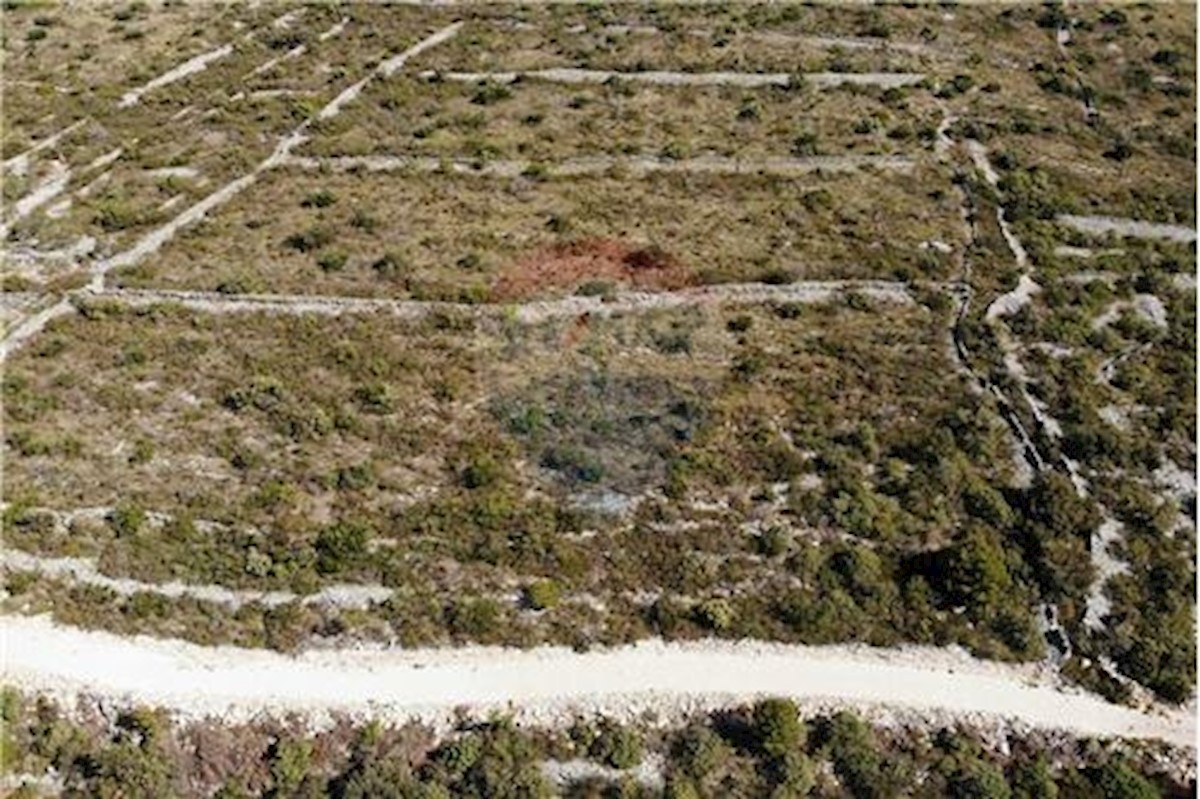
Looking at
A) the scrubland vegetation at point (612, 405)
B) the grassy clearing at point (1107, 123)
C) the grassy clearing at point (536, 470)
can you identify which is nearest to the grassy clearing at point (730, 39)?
A: the scrubland vegetation at point (612, 405)

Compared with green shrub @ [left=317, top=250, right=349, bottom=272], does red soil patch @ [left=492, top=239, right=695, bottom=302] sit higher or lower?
lower

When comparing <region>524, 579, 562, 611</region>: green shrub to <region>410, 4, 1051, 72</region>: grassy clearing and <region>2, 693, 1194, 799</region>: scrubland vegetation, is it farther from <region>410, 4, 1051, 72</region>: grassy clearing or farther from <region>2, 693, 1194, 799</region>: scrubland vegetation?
<region>410, 4, 1051, 72</region>: grassy clearing

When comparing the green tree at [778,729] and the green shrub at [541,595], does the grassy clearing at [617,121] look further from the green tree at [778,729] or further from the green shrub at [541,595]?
the green tree at [778,729]

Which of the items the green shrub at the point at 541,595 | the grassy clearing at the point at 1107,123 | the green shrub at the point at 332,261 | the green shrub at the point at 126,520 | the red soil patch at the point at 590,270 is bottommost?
the grassy clearing at the point at 1107,123

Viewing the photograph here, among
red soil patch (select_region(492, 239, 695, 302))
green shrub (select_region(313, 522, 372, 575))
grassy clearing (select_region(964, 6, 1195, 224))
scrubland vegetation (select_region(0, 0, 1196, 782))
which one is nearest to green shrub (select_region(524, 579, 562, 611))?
scrubland vegetation (select_region(0, 0, 1196, 782))

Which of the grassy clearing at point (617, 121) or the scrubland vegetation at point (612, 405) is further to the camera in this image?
the grassy clearing at point (617, 121)

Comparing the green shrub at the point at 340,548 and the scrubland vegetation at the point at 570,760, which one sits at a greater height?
the green shrub at the point at 340,548

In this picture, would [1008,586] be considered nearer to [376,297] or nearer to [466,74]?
[376,297]
